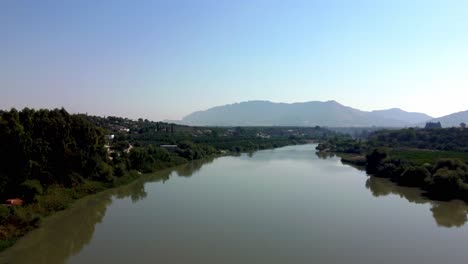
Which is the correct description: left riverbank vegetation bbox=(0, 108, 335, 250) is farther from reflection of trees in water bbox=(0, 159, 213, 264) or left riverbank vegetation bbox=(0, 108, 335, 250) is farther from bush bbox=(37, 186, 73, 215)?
reflection of trees in water bbox=(0, 159, 213, 264)

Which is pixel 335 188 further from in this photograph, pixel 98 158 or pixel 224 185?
pixel 98 158

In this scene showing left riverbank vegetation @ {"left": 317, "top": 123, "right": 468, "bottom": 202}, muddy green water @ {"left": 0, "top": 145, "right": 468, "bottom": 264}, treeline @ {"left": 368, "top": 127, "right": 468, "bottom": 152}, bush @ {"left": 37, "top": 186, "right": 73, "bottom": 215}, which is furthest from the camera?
treeline @ {"left": 368, "top": 127, "right": 468, "bottom": 152}

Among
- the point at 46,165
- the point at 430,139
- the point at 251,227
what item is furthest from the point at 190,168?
the point at 430,139

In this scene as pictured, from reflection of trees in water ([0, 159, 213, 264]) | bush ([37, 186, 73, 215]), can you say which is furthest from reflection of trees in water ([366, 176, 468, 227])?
bush ([37, 186, 73, 215])

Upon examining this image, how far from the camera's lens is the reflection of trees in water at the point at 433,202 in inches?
598

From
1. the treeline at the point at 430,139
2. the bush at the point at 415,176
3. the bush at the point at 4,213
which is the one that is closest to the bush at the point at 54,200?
the bush at the point at 4,213

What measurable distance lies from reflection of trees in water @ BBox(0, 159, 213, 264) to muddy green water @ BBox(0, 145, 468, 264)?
0.03m

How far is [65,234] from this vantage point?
12758 mm

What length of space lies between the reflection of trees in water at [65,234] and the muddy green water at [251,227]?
1.0 inches

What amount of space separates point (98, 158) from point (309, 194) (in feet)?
33.8

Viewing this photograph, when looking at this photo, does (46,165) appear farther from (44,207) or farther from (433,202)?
(433,202)

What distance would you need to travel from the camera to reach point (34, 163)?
16062 millimetres

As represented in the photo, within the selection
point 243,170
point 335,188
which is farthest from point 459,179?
point 243,170

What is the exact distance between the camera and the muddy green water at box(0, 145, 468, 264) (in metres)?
10.8
